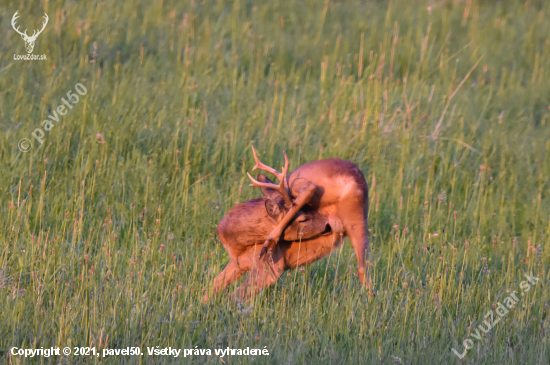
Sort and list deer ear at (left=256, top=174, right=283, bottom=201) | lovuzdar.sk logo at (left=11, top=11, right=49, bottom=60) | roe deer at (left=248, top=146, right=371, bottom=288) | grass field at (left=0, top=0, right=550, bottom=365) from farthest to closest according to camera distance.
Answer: lovuzdar.sk logo at (left=11, top=11, right=49, bottom=60), deer ear at (left=256, top=174, right=283, bottom=201), roe deer at (left=248, top=146, right=371, bottom=288), grass field at (left=0, top=0, right=550, bottom=365)

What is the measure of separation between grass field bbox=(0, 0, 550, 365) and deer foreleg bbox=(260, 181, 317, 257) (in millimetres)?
329

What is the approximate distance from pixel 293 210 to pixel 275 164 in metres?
2.53

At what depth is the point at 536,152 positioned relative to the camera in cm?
739

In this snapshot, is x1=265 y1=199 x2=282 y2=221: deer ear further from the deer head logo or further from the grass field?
the deer head logo

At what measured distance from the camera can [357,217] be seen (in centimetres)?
431

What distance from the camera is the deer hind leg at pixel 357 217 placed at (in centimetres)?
426

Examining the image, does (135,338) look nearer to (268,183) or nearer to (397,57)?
(268,183)

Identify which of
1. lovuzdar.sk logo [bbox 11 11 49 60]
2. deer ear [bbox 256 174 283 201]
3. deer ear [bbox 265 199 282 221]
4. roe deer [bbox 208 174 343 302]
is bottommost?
roe deer [bbox 208 174 343 302]

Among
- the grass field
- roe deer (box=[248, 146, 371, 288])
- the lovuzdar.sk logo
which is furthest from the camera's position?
the lovuzdar.sk logo

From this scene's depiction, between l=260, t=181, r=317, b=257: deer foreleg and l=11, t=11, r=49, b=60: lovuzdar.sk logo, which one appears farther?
l=11, t=11, r=49, b=60: lovuzdar.sk logo

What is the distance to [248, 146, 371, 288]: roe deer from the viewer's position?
425 cm

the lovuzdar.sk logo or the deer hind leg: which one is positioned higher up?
the lovuzdar.sk logo

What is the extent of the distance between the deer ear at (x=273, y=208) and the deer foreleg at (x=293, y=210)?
0.19ft

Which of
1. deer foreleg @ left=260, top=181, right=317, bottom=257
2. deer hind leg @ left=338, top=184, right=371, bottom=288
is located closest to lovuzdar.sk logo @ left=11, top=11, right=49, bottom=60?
deer foreleg @ left=260, top=181, right=317, bottom=257
